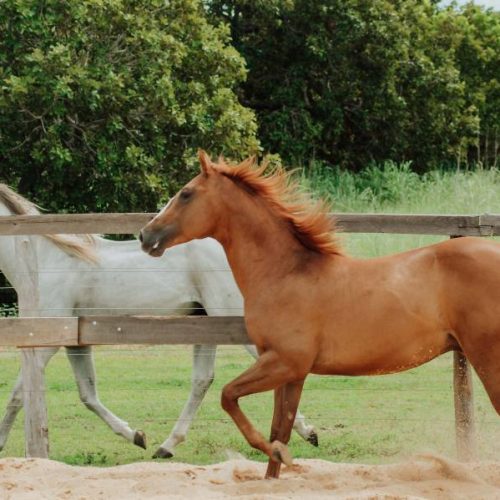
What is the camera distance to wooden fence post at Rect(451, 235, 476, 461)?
21.5 ft

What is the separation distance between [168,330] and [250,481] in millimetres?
1153

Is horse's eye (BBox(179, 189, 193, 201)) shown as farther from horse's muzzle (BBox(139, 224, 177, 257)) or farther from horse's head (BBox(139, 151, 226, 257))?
horse's muzzle (BBox(139, 224, 177, 257))

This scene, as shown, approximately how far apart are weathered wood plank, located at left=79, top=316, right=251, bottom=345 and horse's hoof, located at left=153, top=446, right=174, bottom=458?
139cm

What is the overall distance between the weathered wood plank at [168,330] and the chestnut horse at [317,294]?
0.56 m

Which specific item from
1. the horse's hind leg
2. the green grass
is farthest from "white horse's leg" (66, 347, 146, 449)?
the horse's hind leg

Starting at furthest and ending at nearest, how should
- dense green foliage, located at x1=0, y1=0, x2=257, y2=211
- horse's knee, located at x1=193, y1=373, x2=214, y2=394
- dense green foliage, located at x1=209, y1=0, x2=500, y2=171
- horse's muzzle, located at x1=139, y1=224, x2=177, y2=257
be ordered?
dense green foliage, located at x1=209, y1=0, x2=500, y2=171, dense green foliage, located at x1=0, y1=0, x2=257, y2=211, horse's knee, located at x1=193, y1=373, x2=214, y2=394, horse's muzzle, located at x1=139, y1=224, x2=177, y2=257

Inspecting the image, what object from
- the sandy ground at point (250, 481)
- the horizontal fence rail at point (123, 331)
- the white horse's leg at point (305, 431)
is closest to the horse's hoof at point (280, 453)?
the sandy ground at point (250, 481)

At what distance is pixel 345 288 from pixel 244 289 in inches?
22.8

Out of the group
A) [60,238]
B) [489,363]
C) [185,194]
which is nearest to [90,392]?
[60,238]

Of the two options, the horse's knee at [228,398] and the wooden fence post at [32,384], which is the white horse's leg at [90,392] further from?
the horse's knee at [228,398]

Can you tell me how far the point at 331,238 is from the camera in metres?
6.05

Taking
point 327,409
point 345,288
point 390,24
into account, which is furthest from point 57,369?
point 390,24

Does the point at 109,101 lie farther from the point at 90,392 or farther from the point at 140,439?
the point at 140,439

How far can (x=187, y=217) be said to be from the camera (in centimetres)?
593
